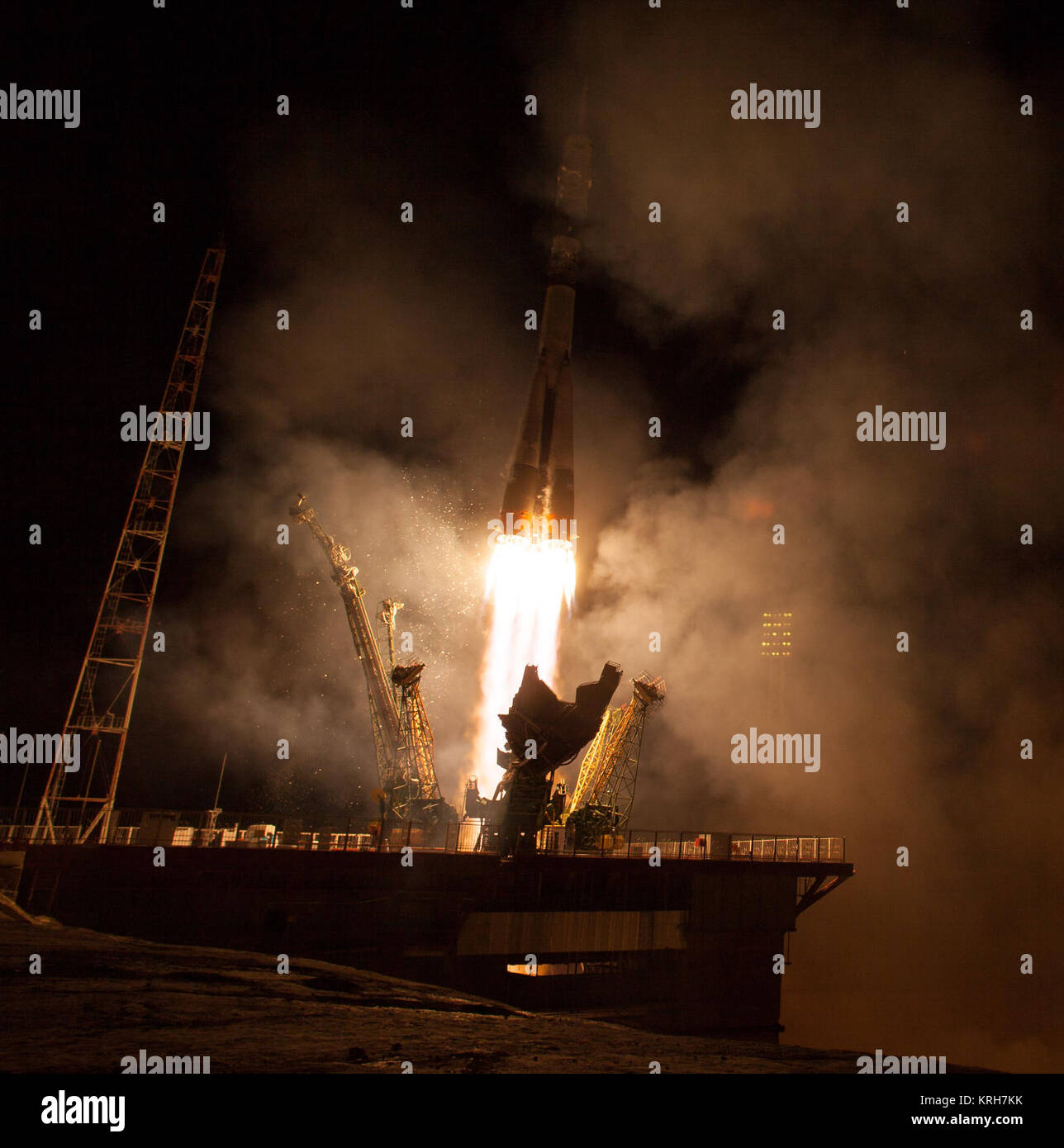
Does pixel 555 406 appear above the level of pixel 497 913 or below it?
above

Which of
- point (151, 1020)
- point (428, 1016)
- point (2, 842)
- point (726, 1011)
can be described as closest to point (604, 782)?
point (726, 1011)

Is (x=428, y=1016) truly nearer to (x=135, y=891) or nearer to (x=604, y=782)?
(x=135, y=891)

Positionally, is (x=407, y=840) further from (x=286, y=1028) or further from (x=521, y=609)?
(x=286, y=1028)

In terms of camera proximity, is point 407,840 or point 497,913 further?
point 407,840

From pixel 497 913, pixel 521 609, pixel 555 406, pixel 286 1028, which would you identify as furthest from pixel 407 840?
pixel 555 406

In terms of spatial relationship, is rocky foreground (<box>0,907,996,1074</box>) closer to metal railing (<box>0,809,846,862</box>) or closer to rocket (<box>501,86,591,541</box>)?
metal railing (<box>0,809,846,862</box>)

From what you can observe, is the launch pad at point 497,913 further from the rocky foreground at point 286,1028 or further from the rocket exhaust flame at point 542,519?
the rocket exhaust flame at point 542,519
